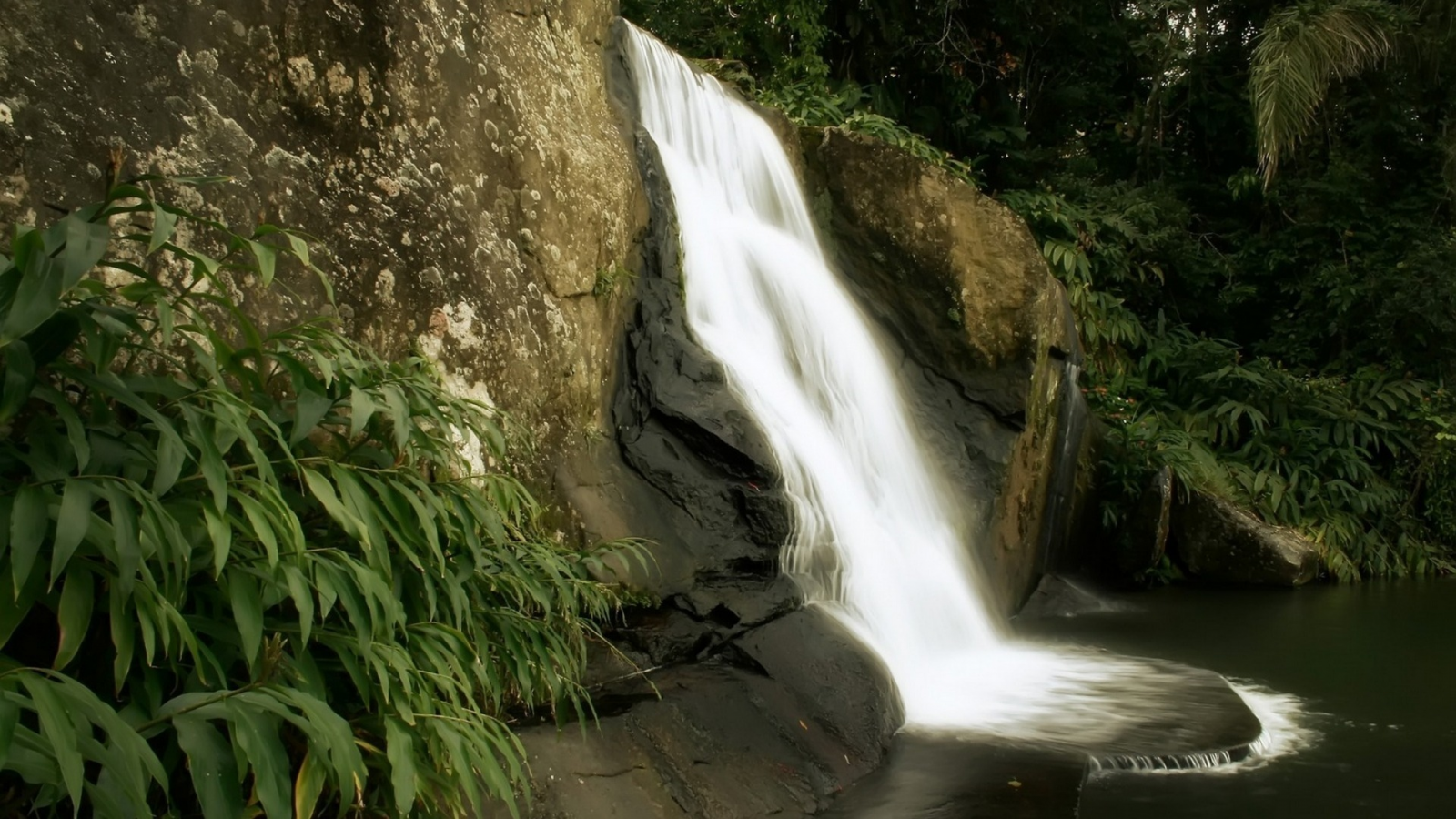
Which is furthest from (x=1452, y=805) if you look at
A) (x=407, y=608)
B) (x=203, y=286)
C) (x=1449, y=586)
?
(x=1449, y=586)

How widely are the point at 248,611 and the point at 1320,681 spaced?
6.08 metres

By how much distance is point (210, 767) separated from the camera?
2438 millimetres

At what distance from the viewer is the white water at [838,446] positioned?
5.74 m

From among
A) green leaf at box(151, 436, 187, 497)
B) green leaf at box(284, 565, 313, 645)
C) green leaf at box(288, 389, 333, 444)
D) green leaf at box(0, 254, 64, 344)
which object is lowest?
green leaf at box(284, 565, 313, 645)

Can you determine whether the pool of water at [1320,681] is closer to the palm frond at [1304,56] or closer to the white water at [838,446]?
the white water at [838,446]

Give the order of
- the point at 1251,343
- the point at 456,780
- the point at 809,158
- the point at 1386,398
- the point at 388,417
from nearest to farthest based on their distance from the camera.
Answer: the point at 456,780 → the point at 388,417 → the point at 809,158 → the point at 1386,398 → the point at 1251,343

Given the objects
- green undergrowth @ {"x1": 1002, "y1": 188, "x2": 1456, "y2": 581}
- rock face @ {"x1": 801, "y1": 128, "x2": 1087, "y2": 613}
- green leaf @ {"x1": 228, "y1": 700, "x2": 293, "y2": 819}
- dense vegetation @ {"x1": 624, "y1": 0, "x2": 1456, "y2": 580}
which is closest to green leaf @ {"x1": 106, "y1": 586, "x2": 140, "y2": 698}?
green leaf @ {"x1": 228, "y1": 700, "x2": 293, "y2": 819}

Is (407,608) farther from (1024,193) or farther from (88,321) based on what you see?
(1024,193)

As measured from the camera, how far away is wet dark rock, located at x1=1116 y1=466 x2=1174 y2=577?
989 cm

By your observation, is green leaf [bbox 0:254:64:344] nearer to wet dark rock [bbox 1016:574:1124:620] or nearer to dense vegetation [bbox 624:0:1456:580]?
wet dark rock [bbox 1016:574:1124:620]

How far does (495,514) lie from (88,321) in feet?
4.62

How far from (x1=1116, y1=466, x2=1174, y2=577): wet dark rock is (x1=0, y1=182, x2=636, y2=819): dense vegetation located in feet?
24.1

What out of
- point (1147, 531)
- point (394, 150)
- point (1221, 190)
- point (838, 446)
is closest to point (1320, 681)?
point (838, 446)

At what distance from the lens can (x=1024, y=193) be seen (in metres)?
12.6
